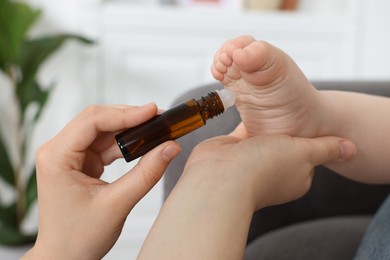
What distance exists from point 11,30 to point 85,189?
1.21 meters

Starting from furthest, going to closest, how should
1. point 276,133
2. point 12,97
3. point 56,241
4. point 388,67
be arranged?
point 388,67 → point 12,97 → point 276,133 → point 56,241

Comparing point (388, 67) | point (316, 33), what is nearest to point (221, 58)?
point (316, 33)

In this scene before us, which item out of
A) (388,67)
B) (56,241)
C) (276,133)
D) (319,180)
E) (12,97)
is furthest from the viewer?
(388,67)

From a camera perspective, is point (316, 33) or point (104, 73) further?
point (316, 33)

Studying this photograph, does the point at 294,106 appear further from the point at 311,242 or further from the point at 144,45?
the point at 144,45

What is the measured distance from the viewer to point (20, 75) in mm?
1707

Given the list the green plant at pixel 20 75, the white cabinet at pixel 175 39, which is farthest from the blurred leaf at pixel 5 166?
the white cabinet at pixel 175 39

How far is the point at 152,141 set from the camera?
58 centimetres

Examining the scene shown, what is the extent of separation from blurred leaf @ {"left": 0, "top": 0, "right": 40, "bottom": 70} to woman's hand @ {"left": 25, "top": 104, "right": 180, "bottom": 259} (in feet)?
3.79

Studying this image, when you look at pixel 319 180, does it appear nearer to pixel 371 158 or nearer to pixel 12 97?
pixel 371 158

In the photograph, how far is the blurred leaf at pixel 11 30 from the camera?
162cm

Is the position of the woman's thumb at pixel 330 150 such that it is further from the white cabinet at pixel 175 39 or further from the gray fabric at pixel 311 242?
the white cabinet at pixel 175 39

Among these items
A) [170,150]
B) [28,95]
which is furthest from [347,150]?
[28,95]

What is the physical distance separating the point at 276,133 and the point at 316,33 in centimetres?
158
